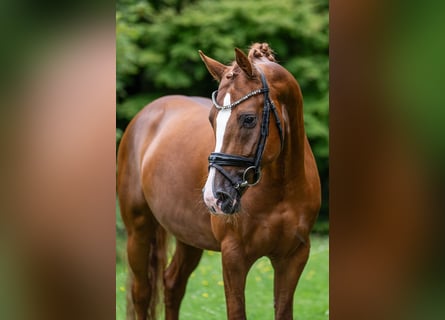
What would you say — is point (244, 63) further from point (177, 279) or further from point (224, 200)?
point (177, 279)

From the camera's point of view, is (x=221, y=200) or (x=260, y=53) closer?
(x=221, y=200)

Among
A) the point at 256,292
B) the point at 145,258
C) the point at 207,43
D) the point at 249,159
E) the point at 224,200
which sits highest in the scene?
the point at 207,43

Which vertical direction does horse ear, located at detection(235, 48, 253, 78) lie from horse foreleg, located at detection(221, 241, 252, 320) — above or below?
above

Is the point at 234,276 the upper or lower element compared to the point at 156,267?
upper

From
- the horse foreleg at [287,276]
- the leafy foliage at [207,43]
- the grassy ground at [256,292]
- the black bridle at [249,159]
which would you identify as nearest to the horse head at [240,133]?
the black bridle at [249,159]

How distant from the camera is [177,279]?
4418 mm

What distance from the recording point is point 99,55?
2521mm

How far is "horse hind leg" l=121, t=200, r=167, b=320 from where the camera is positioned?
14.3 ft

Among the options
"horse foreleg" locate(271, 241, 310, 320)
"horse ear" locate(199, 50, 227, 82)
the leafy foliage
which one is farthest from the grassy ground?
"horse ear" locate(199, 50, 227, 82)

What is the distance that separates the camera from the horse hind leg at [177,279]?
14.5 feet

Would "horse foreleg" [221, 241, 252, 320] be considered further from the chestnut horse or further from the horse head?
the horse head

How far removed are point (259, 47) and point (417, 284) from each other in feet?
5.29

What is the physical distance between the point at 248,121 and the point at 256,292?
9.12ft

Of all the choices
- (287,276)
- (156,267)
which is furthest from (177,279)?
(287,276)
